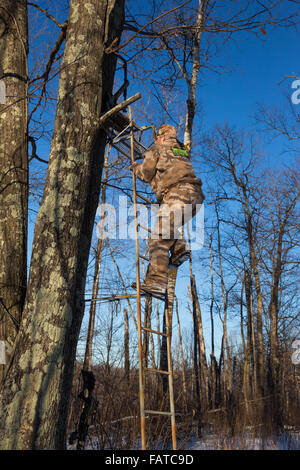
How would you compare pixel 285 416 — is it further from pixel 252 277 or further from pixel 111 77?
pixel 111 77

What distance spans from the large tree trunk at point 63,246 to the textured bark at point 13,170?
37cm

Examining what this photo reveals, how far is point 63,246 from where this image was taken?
297 centimetres

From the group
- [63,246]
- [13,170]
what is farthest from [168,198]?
[13,170]

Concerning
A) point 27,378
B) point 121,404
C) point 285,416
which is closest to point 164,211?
point 27,378

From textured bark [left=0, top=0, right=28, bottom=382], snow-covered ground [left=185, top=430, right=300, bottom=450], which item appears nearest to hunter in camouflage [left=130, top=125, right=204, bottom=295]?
textured bark [left=0, top=0, right=28, bottom=382]

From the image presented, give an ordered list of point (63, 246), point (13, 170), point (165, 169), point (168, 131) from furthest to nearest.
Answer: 1. point (168, 131)
2. point (165, 169)
3. point (13, 170)
4. point (63, 246)

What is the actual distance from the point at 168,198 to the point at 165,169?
324mm

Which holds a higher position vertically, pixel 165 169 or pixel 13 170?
pixel 165 169

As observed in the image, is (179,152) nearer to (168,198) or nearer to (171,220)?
(168,198)

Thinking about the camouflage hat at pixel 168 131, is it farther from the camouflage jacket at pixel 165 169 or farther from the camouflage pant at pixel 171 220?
the camouflage pant at pixel 171 220

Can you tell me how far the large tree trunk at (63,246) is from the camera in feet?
8.36

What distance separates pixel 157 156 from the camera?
13.7 feet

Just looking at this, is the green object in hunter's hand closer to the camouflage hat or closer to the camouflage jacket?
the camouflage jacket

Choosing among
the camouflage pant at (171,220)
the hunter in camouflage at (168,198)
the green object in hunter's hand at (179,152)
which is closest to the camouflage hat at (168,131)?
the hunter in camouflage at (168,198)
